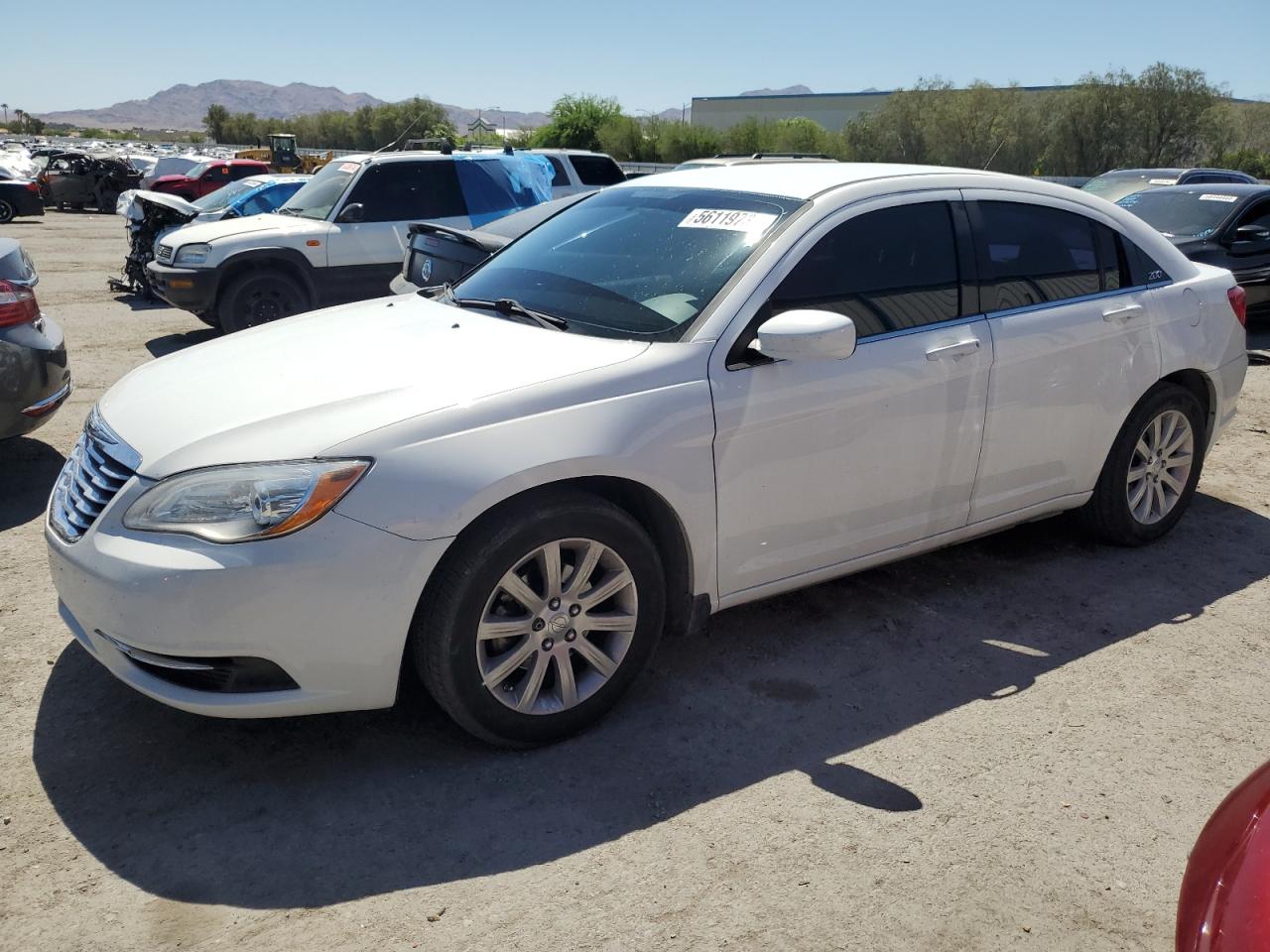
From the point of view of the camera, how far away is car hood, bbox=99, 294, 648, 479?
3.12 m

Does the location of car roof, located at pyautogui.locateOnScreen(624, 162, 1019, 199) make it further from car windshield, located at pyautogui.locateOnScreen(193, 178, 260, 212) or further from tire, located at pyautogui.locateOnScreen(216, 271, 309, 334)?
car windshield, located at pyautogui.locateOnScreen(193, 178, 260, 212)

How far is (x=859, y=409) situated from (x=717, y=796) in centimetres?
143

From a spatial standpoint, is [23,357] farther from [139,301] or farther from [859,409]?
[139,301]

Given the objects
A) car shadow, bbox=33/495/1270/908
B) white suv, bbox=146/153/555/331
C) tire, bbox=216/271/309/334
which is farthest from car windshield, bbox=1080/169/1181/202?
car shadow, bbox=33/495/1270/908

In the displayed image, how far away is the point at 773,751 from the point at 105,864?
6.28ft

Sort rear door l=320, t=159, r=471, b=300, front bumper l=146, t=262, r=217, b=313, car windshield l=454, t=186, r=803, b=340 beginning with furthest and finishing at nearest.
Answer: rear door l=320, t=159, r=471, b=300
front bumper l=146, t=262, r=217, b=313
car windshield l=454, t=186, r=803, b=340

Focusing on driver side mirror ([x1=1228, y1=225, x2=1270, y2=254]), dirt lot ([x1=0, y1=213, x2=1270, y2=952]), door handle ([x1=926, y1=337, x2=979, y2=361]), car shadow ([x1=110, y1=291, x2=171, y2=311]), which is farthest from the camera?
car shadow ([x1=110, y1=291, x2=171, y2=311])

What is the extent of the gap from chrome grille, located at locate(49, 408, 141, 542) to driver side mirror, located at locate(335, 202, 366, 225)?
7269 mm

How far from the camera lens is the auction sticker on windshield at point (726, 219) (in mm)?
3879

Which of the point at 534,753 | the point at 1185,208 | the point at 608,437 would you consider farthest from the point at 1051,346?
the point at 1185,208

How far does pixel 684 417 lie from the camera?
3.44 meters

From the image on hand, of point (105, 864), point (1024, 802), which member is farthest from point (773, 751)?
point (105, 864)

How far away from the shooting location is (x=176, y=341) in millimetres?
10828

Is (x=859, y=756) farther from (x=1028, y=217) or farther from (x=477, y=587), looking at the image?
(x=1028, y=217)
